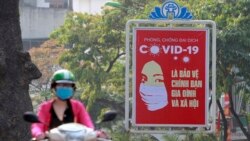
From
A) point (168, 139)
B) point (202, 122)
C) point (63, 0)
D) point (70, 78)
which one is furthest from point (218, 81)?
point (63, 0)

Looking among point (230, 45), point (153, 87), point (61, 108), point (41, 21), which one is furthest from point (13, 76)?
point (41, 21)

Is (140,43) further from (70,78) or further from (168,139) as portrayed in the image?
(70,78)

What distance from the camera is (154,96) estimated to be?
17047mm

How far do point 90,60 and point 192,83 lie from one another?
485 inches

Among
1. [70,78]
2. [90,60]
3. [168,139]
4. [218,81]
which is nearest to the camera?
[70,78]

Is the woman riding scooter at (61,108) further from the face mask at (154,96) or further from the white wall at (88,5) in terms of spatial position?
the white wall at (88,5)

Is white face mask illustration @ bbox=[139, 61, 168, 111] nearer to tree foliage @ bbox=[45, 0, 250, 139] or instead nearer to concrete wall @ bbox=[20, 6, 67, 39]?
tree foliage @ bbox=[45, 0, 250, 139]

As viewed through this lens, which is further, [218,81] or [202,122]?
[218,81]

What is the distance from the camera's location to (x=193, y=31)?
16844mm

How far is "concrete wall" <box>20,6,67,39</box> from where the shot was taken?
→ 5919 centimetres

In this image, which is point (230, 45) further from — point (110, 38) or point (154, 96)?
point (154, 96)

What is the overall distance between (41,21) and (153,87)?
43.8 meters

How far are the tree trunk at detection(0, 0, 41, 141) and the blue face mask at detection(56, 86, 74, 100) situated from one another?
20.9ft

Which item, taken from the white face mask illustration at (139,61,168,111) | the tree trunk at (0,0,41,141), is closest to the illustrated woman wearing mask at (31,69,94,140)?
the tree trunk at (0,0,41,141)
